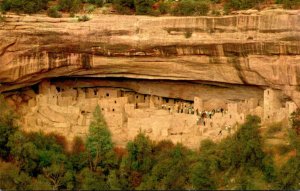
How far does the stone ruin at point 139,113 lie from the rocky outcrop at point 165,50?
486mm

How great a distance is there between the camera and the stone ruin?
2266 cm

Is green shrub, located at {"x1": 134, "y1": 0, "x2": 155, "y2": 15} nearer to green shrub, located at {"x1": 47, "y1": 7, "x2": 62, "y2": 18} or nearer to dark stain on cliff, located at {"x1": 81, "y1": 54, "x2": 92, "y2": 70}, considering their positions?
dark stain on cliff, located at {"x1": 81, "y1": 54, "x2": 92, "y2": 70}

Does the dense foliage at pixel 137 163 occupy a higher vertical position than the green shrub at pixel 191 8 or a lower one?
lower

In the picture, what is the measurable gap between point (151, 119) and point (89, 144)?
4.36 feet

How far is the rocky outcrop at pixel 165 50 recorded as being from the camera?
22.3 m

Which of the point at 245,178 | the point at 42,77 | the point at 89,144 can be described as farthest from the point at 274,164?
the point at 42,77

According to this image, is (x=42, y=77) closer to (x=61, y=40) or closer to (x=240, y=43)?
(x=61, y=40)

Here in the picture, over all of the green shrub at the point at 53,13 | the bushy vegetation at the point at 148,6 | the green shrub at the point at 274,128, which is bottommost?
the green shrub at the point at 274,128

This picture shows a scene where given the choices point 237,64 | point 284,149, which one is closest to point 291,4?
point 237,64

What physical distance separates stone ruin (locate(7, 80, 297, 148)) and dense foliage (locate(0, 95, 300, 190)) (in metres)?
0.28

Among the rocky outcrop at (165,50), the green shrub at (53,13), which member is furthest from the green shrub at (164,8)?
the green shrub at (53,13)

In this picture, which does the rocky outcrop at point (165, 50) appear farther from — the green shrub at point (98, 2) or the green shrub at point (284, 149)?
the green shrub at point (284, 149)

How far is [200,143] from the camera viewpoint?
22.4 metres

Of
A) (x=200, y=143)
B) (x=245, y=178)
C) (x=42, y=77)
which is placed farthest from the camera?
(x=42, y=77)
